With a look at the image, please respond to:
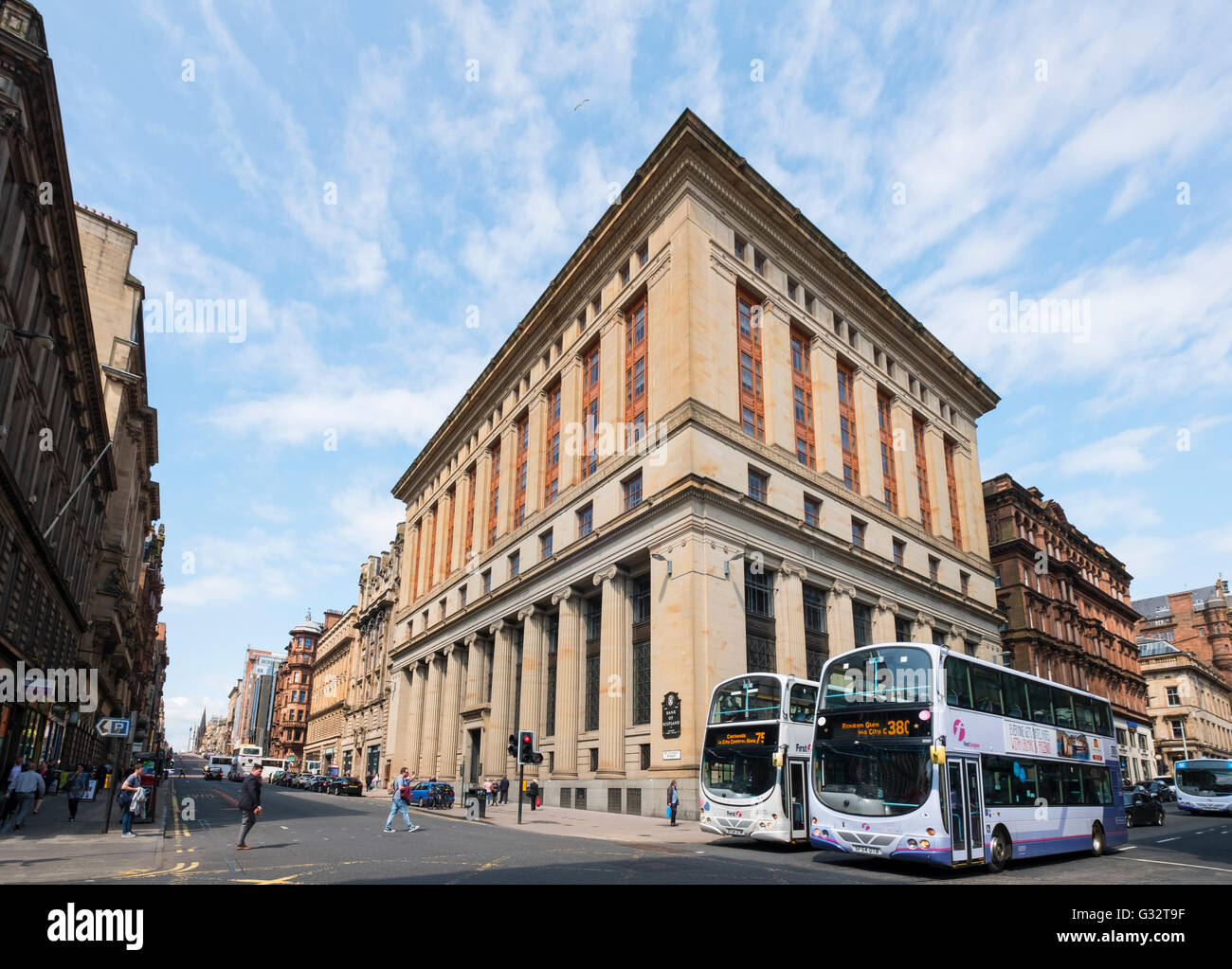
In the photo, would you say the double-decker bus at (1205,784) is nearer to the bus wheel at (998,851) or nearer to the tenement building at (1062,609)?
the tenement building at (1062,609)

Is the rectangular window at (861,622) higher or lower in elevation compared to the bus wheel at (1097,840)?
higher

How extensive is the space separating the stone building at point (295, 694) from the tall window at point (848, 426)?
386ft

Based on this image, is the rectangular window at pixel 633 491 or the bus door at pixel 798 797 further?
the rectangular window at pixel 633 491

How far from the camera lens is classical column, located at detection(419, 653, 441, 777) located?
60.9 m

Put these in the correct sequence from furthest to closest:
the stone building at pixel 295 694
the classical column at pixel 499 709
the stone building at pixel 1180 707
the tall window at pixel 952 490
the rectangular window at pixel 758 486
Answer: the stone building at pixel 295 694 < the stone building at pixel 1180 707 < the tall window at pixel 952 490 < the classical column at pixel 499 709 < the rectangular window at pixel 758 486

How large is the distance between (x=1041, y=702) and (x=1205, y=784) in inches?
1325

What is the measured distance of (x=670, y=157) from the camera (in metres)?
41.0

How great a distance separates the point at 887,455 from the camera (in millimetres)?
51531

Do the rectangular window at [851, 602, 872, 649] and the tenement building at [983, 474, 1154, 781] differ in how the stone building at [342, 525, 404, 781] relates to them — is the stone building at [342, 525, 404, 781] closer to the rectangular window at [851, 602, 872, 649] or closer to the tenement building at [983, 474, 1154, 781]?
the rectangular window at [851, 602, 872, 649]

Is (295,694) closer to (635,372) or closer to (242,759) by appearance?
(242,759)

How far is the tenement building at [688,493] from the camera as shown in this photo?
3591 cm

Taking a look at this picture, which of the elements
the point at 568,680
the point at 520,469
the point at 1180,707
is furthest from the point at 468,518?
the point at 1180,707

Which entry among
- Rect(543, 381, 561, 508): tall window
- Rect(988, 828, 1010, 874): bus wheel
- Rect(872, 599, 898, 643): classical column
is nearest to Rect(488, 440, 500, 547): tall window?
Rect(543, 381, 561, 508): tall window

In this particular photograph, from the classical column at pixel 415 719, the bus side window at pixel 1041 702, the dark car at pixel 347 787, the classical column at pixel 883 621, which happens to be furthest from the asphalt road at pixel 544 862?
the classical column at pixel 415 719
